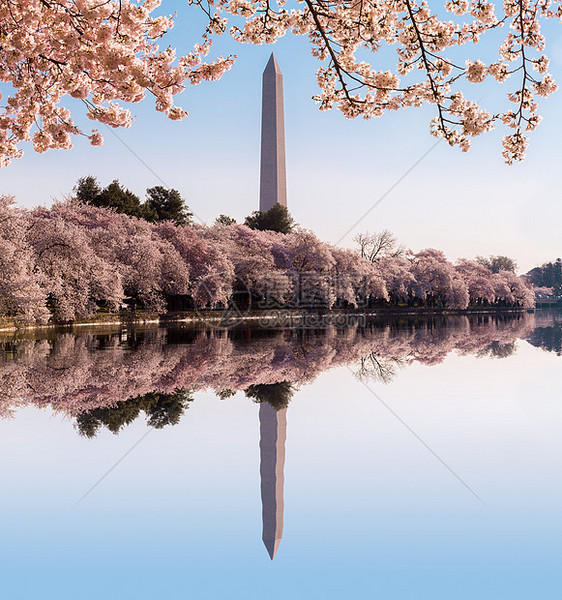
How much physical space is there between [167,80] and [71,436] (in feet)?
13.7

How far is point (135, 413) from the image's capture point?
7.59m

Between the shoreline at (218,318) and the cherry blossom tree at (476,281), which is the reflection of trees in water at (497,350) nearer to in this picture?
the shoreline at (218,318)

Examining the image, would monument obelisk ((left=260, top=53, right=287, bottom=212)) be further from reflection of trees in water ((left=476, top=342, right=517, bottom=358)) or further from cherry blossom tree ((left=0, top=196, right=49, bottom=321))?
reflection of trees in water ((left=476, top=342, right=517, bottom=358))

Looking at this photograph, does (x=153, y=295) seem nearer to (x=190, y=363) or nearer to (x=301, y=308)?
(x=301, y=308)

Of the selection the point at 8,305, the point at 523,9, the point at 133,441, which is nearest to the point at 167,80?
the point at 523,9

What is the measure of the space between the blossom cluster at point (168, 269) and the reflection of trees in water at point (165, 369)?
8110 mm

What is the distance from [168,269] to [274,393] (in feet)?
102

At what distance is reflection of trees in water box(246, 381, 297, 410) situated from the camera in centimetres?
862

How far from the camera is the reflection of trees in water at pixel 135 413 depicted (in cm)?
696

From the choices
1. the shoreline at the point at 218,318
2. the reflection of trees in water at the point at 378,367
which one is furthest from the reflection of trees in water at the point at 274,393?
the shoreline at the point at 218,318

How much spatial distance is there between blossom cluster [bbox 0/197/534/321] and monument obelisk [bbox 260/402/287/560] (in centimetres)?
1993

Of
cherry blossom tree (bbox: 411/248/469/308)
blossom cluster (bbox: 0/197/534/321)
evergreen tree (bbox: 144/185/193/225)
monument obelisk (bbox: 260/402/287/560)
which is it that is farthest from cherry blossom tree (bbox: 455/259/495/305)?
monument obelisk (bbox: 260/402/287/560)

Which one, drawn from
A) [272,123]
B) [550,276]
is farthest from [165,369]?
[550,276]

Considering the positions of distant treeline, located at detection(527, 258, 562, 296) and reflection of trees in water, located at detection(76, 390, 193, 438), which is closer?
reflection of trees in water, located at detection(76, 390, 193, 438)
